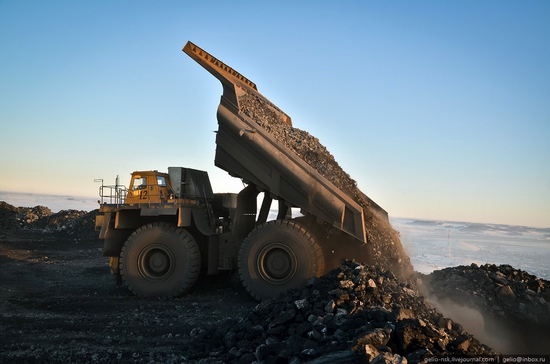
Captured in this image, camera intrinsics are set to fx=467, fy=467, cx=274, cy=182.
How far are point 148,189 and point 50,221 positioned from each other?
73.3 ft

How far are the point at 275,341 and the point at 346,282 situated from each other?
168 cm

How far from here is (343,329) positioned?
6.22 meters

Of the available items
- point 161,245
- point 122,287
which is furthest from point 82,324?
point 122,287

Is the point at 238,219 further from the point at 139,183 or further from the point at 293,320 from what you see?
the point at 293,320

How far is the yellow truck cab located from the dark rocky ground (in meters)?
2.40

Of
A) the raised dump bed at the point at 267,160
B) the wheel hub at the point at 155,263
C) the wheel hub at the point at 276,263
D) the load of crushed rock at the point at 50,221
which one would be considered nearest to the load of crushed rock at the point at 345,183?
the raised dump bed at the point at 267,160

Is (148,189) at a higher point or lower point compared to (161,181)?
lower

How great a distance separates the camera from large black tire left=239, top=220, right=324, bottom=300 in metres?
10.0

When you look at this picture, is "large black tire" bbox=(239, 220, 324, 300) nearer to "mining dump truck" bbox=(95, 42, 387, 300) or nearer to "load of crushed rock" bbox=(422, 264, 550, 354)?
"mining dump truck" bbox=(95, 42, 387, 300)

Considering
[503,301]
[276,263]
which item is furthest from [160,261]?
[503,301]

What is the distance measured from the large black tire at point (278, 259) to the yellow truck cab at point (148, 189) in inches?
106

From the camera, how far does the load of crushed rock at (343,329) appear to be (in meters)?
5.56

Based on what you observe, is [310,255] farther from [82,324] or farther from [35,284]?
[35,284]

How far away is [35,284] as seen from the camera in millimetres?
13297
